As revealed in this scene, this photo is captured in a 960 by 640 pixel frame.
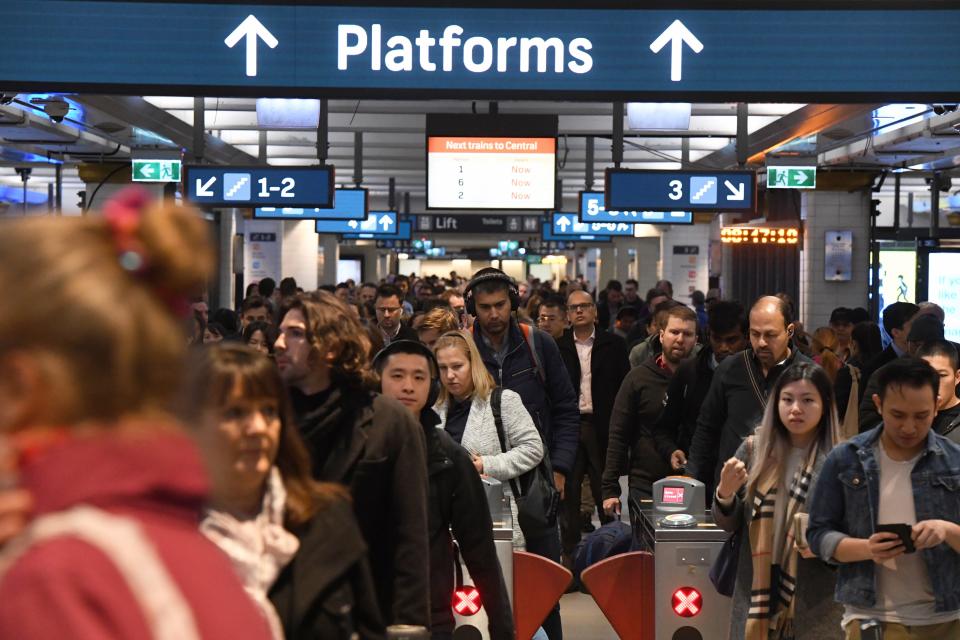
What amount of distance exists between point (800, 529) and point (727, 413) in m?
Result: 1.44

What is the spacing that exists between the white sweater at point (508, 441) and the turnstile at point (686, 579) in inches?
22.6

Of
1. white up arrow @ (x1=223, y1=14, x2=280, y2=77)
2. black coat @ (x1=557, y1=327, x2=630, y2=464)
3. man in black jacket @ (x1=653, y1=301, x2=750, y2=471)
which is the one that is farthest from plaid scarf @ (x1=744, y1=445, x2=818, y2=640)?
black coat @ (x1=557, y1=327, x2=630, y2=464)

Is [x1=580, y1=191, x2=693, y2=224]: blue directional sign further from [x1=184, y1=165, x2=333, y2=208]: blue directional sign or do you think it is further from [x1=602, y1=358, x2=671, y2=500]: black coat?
[x1=602, y1=358, x2=671, y2=500]: black coat

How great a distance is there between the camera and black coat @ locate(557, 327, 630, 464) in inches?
347

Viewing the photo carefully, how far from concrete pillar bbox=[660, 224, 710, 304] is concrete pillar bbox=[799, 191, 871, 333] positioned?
1227 centimetres

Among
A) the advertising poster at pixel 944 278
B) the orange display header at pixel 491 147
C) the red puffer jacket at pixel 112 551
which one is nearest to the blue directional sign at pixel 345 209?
the orange display header at pixel 491 147

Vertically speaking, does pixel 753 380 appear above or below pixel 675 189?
below

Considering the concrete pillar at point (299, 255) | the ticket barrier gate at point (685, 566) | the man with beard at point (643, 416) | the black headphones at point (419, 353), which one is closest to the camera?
the black headphones at point (419, 353)

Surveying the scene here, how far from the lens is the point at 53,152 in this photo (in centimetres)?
1734

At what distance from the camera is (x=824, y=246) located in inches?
757

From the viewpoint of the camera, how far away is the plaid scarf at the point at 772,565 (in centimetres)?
443

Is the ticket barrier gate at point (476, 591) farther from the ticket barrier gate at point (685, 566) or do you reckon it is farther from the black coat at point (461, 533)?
the black coat at point (461, 533)

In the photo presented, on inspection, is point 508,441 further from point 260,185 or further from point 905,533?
point 260,185

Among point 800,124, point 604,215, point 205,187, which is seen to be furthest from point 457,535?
point 604,215
